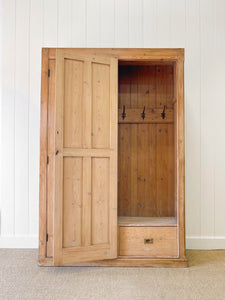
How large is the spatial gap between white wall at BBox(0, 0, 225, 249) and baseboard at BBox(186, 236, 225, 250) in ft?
0.04

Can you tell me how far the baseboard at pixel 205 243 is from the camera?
3221mm

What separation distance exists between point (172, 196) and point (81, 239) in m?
1.27

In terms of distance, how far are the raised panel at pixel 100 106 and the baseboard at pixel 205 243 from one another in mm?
1616

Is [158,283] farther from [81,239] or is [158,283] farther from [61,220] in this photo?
[61,220]

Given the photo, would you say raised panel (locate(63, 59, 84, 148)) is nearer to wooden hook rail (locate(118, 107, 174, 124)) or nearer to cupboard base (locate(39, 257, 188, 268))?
wooden hook rail (locate(118, 107, 174, 124))

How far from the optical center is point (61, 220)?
247cm

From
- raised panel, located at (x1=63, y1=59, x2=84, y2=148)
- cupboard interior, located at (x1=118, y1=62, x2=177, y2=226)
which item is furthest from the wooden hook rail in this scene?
raised panel, located at (x1=63, y1=59, x2=84, y2=148)

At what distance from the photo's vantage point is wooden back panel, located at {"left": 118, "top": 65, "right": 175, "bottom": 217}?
3254 millimetres

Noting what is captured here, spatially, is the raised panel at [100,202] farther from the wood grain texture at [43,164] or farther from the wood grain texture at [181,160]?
the wood grain texture at [181,160]

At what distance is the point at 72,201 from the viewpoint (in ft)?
8.30

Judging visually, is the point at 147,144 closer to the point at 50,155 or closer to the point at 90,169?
the point at 90,169

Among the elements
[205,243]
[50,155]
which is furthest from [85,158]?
[205,243]

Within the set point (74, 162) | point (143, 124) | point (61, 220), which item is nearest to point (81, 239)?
point (61, 220)

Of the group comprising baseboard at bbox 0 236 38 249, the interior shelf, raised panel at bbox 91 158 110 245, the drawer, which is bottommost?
baseboard at bbox 0 236 38 249
